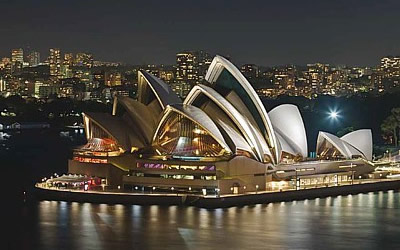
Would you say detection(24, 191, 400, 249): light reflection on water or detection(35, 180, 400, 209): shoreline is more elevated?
detection(35, 180, 400, 209): shoreline

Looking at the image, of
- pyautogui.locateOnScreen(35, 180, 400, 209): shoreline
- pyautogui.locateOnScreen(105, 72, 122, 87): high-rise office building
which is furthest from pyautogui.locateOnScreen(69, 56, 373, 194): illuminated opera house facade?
pyautogui.locateOnScreen(105, 72, 122, 87): high-rise office building

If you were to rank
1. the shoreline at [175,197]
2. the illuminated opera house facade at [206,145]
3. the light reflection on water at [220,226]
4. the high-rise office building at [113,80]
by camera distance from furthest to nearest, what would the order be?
the high-rise office building at [113,80] → the illuminated opera house facade at [206,145] → the shoreline at [175,197] → the light reflection on water at [220,226]

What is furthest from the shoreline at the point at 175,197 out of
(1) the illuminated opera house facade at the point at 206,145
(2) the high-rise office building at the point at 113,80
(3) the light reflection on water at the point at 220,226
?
(2) the high-rise office building at the point at 113,80

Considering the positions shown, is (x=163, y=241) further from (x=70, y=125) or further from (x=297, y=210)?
(x=70, y=125)

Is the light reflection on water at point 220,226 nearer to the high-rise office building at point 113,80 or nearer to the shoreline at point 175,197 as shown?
the shoreline at point 175,197

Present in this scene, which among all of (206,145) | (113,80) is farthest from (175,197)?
Answer: (113,80)

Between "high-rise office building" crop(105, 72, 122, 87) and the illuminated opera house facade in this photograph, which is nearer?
the illuminated opera house facade

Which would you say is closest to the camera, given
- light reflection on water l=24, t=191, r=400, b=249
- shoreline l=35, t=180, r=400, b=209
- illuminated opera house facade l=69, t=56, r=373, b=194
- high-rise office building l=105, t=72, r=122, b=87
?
light reflection on water l=24, t=191, r=400, b=249

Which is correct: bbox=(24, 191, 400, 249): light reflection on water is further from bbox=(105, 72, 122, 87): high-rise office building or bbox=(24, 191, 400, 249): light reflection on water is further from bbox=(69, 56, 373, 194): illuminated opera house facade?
bbox=(105, 72, 122, 87): high-rise office building
